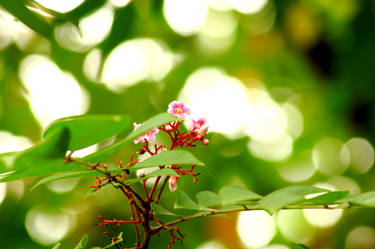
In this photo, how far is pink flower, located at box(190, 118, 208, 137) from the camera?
1121mm

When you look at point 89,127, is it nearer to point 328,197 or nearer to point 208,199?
point 208,199

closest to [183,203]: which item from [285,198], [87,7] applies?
[285,198]

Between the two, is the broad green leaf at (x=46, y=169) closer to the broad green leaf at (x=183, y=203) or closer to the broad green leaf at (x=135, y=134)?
the broad green leaf at (x=135, y=134)

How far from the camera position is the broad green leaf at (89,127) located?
0.74 m

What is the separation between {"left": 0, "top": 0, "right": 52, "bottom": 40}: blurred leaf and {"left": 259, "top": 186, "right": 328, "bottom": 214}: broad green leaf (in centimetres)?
85

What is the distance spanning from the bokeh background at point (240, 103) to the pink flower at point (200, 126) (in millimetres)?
1868

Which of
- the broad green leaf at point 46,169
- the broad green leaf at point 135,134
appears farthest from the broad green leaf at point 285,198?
the broad green leaf at point 46,169

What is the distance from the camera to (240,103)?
13.8 feet

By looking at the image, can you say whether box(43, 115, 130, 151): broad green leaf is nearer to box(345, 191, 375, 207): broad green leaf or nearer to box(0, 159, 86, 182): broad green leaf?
box(0, 159, 86, 182): broad green leaf

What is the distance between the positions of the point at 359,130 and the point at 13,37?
9.66 feet

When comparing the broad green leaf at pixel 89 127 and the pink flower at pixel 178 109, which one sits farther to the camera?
the pink flower at pixel 178 109

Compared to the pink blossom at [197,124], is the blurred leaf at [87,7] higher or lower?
higher

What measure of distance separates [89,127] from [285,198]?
1.26 ft

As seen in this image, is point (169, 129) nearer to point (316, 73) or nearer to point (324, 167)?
point (316, 73)
